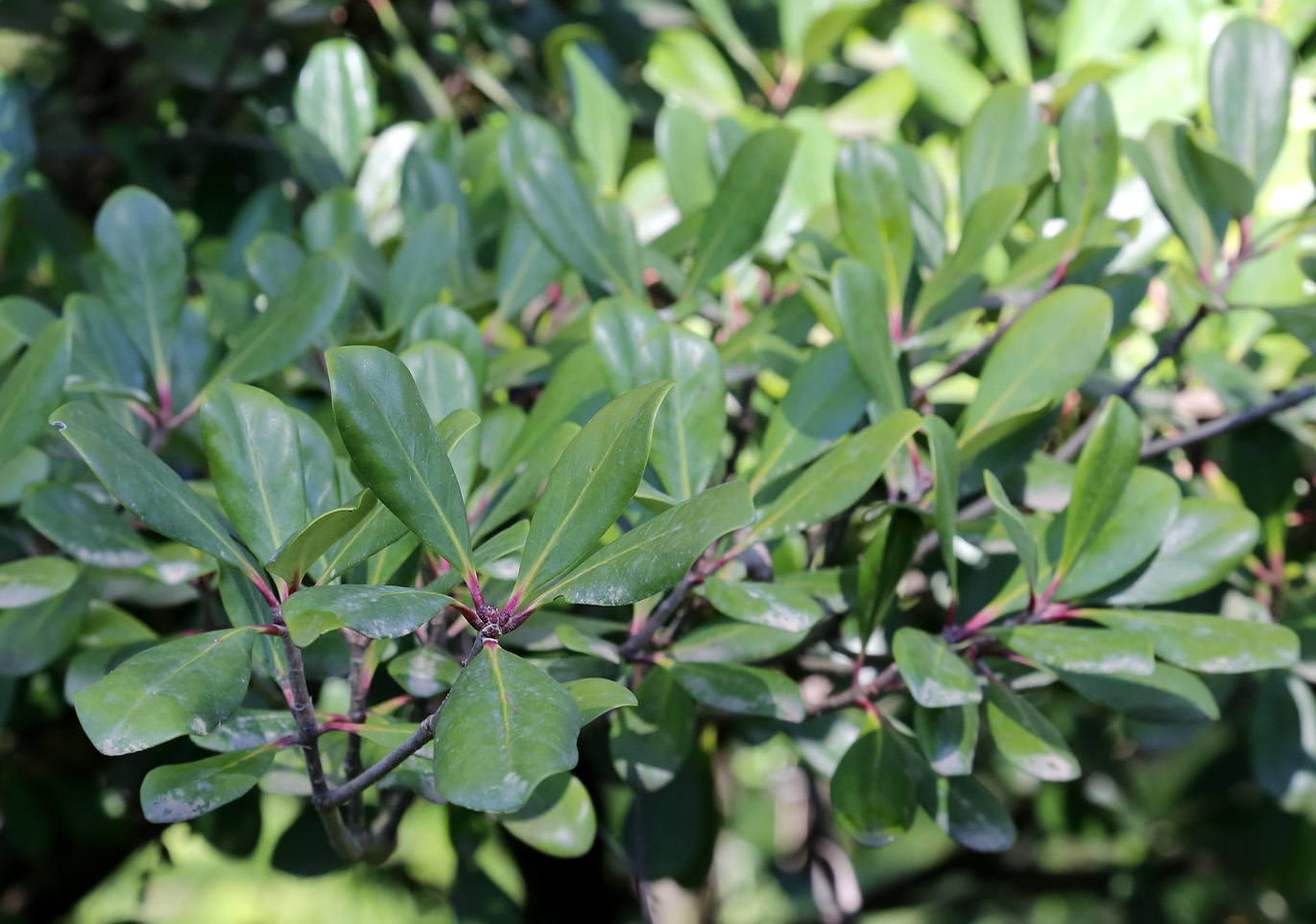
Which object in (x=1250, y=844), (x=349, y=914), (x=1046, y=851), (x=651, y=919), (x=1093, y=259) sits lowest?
(x=1046, y=851)

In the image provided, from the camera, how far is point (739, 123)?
852 mm

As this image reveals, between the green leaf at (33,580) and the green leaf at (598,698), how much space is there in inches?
12.9

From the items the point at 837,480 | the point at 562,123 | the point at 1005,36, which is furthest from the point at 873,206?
the point at 562,123

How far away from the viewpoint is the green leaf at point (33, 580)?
0.57 meters

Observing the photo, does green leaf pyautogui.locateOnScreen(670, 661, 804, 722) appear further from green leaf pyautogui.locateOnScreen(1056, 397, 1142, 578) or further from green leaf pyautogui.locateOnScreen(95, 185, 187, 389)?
green leaf pyautogui.locateOnScreen(95, 185, 187, 389)

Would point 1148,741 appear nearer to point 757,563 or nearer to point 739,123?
point 757,563

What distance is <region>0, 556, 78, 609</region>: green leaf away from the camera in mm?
567

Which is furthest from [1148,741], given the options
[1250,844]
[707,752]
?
[1250,844]

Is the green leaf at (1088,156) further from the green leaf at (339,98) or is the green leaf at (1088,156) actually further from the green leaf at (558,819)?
the green leaf at (339,98)

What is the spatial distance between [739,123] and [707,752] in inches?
22.1

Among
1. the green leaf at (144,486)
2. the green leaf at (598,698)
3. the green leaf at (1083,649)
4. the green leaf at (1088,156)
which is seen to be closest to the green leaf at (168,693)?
the green leaf at (144,486)

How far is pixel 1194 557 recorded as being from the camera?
63 cm

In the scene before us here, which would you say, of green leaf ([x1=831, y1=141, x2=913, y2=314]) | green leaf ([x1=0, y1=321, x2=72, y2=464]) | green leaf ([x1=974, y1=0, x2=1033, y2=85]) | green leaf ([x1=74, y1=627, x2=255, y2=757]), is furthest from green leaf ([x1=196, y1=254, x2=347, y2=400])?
green leaf ([x1=974, y1=0, x2=1033, y2=85])

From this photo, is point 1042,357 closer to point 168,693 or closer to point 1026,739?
point 1026,739
